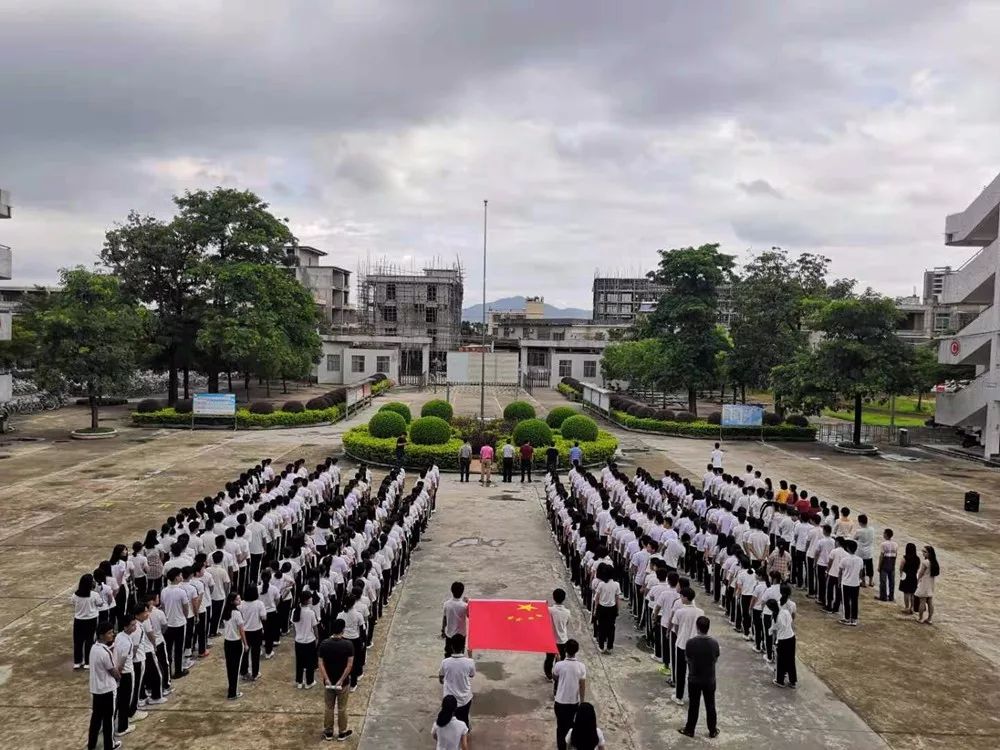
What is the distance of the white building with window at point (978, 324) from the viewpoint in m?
27.4

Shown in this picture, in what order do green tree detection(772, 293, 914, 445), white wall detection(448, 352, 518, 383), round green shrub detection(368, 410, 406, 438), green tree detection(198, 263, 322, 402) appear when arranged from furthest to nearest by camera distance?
white wall detection(448, 352, 518, 383)
green tree detection(198, 263, 322, 402)
green tree detection(772, 293, 914, 445)
round green shrub detection(368, 410, 406, 438)

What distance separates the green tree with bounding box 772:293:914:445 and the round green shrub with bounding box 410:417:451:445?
555 inches

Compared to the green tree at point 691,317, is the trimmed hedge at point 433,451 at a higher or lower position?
lower

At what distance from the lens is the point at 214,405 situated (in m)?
30.3

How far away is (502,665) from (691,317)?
27633 millimetres

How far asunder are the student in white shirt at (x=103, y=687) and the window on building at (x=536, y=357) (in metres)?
55.9

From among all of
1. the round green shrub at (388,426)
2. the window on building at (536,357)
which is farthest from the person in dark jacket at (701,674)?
the window on building at (536,357)

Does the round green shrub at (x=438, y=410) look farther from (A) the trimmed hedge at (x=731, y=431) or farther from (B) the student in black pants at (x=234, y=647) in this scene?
(B) the student in black pants at (x=234, y=647)

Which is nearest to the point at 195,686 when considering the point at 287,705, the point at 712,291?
the point at 287,705

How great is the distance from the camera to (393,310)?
241ft

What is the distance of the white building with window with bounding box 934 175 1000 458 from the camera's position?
2744 centimetres

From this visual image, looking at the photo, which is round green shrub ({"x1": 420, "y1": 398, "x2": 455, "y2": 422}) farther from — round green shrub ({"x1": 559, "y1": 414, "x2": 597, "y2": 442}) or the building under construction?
the building under construction

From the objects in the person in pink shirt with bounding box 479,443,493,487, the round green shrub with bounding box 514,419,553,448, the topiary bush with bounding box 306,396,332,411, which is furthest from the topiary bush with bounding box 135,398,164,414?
the person in pink shirt with bounding box 479,443,493,487

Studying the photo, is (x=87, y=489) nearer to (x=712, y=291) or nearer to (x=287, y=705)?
(x=287, y=705)
